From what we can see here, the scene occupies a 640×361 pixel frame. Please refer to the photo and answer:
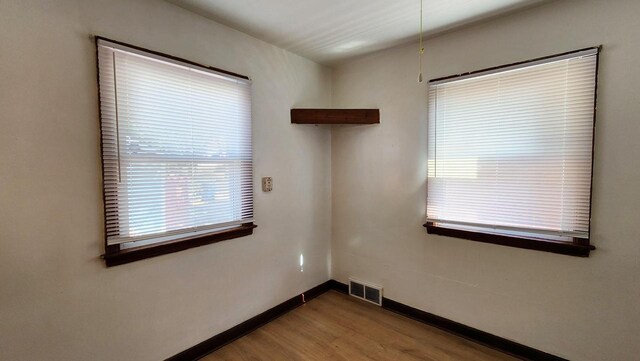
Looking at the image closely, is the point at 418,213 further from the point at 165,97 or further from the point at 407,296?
the point at 165,97

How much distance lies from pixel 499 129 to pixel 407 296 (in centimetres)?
174

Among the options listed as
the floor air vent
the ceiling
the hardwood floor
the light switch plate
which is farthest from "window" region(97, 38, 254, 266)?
the floor air vent

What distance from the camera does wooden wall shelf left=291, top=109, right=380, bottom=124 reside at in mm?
2742

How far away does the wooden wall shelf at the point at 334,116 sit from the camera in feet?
Answer: 9.00

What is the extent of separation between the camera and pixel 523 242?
2012 millimetres

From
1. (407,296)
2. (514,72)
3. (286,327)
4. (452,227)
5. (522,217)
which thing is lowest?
(286,327)

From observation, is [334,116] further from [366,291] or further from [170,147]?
[366,291]

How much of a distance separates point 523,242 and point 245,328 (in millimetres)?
2381

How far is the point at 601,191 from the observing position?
1768mm

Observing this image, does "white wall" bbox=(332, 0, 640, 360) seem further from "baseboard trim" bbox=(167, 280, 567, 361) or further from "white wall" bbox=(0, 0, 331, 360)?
"white wall" bbox=(0, 0, 331, 360)

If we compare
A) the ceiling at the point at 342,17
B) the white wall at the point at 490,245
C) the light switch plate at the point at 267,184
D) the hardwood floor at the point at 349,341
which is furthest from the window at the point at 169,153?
the white wall at the point at 490,245

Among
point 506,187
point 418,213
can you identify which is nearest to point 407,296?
point 418,213

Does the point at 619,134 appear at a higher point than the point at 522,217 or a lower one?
higher

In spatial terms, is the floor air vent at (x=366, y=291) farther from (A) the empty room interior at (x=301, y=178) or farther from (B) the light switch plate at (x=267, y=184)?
(B) the light switch plate at (x=267, y=184)
